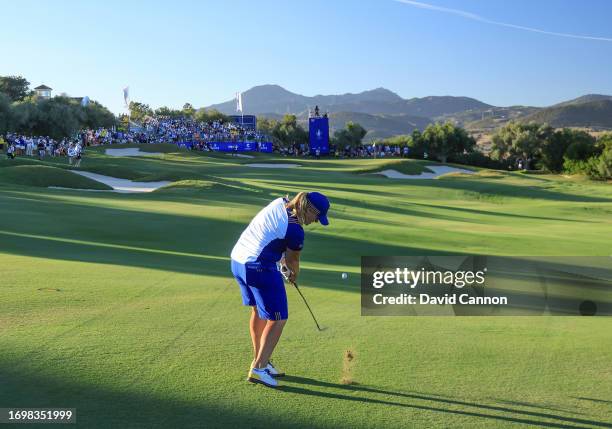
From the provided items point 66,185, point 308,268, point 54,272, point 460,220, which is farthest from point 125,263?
point 66,185

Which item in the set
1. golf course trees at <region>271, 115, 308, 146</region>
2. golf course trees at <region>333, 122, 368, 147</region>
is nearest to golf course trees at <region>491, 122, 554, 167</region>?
golf course trees at <region>333, 122, 368, 147</region>

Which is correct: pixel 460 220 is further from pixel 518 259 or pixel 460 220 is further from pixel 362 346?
pixel 362 346

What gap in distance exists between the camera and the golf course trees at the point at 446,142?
401 feet

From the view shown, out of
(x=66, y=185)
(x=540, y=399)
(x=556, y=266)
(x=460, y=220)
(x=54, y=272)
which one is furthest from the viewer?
(x=66, y=185)

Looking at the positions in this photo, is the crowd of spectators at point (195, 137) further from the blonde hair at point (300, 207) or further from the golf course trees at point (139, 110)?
the blonde hair at point (300, 207)

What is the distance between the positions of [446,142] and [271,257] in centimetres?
11826

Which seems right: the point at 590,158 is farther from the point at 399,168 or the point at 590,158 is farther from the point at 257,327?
the point at 257,327

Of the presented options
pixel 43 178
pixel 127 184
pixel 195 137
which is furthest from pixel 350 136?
pixel 43 178

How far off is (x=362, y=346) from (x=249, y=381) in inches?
71.5

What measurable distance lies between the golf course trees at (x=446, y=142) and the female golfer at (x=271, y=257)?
117288mm

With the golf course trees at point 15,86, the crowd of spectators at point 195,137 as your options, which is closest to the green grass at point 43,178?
the crowd of spectators at point 195,137

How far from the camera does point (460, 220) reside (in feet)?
101

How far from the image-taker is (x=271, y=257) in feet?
23.2

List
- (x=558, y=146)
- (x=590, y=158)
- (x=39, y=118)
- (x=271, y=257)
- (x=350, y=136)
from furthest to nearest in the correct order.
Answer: (x=350, y=136)
(x=558, y=146)
(x=39, y=118)
(x=590, y=158)
(x=271, y=257)
